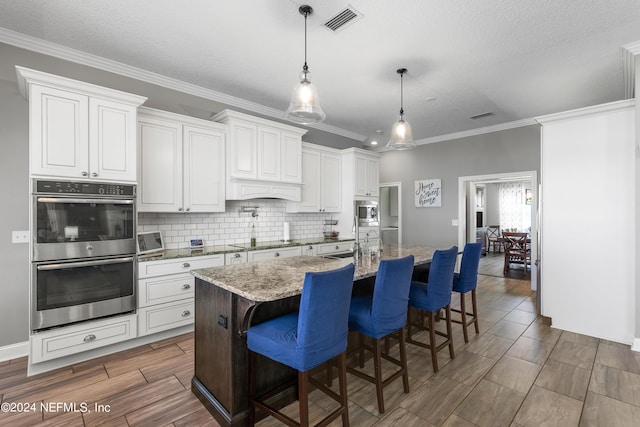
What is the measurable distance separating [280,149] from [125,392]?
323 cm

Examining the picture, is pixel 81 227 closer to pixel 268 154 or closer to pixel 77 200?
pixel 77 200

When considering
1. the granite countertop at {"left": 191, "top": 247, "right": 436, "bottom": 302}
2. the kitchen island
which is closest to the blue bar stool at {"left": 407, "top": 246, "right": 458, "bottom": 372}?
the granite countertop at {"left": 191, "top": 247, "right": 436, "bottom": 302}

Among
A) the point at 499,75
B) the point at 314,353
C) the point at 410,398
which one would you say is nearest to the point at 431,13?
the point at 499,75

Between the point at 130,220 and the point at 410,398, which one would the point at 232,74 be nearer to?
the point at 130,220

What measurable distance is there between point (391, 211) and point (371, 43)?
16.6 feet

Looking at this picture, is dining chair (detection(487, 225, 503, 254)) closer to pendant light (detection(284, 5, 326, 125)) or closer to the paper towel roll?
the paper towel roll

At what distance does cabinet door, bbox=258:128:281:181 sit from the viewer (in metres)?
4.16

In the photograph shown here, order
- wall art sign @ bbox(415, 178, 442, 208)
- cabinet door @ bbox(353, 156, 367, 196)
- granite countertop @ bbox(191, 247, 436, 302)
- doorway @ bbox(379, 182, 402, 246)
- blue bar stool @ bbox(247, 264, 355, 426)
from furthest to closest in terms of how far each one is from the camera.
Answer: doorway @ bbox(379, 182, 402, 246)
wall art sign @ bbox(415, 178, 442, 208)
cabinet door @ bbox(353, 156, 367, 196)
granite countertop @ bbox(191, 247, 436, 302)
blue bar stool @ bbox(247, 264, 355, 426)

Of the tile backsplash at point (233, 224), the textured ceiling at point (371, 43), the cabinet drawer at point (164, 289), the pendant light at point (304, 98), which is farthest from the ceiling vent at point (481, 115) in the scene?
the cabinet drawer at point (164, 289)

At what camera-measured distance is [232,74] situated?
141 inches

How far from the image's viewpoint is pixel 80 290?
104 inches

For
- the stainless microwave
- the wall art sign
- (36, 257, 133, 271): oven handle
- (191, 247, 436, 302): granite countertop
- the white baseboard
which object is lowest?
the white baseboard

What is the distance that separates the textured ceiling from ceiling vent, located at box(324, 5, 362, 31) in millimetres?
40

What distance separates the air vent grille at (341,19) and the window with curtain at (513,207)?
31.0 ft
